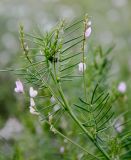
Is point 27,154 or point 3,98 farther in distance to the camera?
point 3,98

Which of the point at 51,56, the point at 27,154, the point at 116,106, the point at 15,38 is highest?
the point at 15,38

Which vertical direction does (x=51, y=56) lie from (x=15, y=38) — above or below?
below

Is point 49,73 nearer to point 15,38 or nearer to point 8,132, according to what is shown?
point 8,132

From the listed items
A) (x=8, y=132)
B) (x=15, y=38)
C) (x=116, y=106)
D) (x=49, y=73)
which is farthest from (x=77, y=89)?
(x=15, y=38)

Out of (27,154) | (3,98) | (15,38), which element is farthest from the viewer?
(15,38)

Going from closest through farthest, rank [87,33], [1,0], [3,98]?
[87,33] < [3,98] < [1,0]

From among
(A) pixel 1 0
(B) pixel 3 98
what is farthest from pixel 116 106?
(A) pixel 1 0
